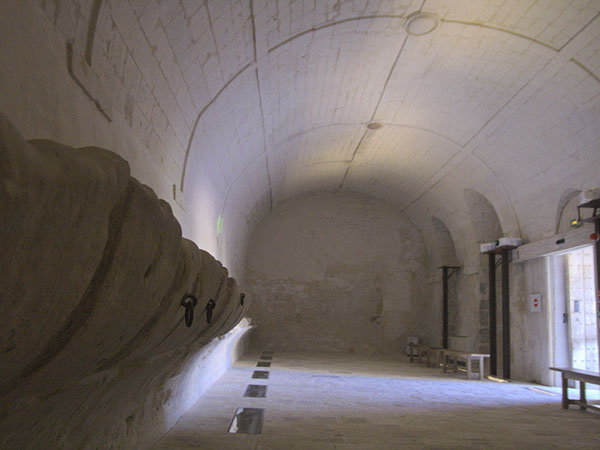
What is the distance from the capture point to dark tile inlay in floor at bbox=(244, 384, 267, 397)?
6940 mm

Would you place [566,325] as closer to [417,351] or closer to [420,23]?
[417,351]

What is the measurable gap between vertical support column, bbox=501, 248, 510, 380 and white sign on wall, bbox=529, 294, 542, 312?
71cm

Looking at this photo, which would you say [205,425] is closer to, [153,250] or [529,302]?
[153,250]

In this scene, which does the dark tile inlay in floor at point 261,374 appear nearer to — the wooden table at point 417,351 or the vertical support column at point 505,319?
the vertical support column at point 505,319

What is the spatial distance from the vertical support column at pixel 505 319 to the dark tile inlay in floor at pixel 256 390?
487 centimetres

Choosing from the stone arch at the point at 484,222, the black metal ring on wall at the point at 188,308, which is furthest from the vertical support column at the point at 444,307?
the black metal ring on wall at the point at 188,308

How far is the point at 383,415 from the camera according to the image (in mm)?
5898

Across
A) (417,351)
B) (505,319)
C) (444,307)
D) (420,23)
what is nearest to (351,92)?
Answer: (420,23)

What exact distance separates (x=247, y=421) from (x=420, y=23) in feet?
15.5

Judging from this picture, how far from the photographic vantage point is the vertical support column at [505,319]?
10039 millimetres

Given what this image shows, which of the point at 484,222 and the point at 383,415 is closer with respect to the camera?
the point at 383,415

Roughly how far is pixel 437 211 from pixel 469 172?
8.98 ft

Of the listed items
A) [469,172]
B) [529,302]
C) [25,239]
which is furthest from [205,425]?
[469,172]

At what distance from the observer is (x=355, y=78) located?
25.0 feet
